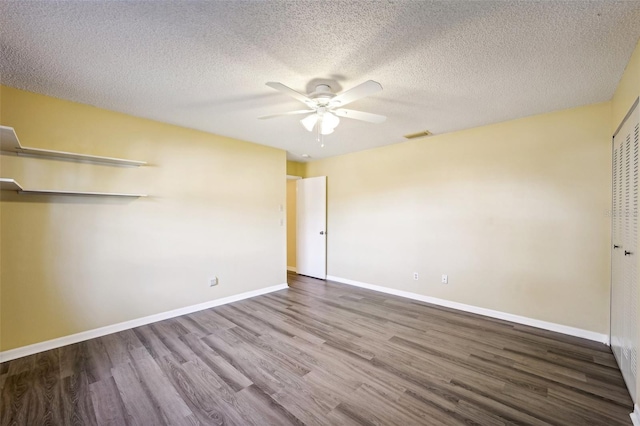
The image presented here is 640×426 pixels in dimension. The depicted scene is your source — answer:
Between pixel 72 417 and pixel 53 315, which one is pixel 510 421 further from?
pixel 53 315

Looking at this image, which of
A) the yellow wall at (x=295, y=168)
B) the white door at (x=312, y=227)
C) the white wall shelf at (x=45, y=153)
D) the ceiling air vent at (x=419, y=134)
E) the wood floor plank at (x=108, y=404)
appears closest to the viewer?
the wood floor plank at (x=108, y=404)

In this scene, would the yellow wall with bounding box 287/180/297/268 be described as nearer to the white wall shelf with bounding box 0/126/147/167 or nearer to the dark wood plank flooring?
the dark wood plank flooring

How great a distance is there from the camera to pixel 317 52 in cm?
187

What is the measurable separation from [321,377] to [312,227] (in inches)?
141

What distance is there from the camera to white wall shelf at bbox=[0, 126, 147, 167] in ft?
6.49

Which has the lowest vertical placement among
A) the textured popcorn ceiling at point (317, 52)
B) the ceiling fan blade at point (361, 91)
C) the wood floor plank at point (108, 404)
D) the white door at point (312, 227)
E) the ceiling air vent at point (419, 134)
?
the wood floor plank at point (108, 404)

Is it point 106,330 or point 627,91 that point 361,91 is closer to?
point 627,91

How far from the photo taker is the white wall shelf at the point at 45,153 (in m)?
1.98

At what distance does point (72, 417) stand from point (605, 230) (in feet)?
16.0

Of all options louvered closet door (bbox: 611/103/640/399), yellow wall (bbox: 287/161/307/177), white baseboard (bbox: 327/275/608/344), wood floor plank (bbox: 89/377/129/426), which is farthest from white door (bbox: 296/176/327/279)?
louvered closet door (bbox: 611/103/640/399)

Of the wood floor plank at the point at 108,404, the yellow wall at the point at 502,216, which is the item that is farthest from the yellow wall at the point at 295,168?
the wood floor plank at the point at 108,404

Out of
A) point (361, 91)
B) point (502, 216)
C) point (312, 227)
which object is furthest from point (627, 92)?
point (312, 227)

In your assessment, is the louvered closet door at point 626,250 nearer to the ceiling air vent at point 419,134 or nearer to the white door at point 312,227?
the ceiling air vent at point 419,134

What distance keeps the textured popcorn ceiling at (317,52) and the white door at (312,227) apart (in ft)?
9.01
